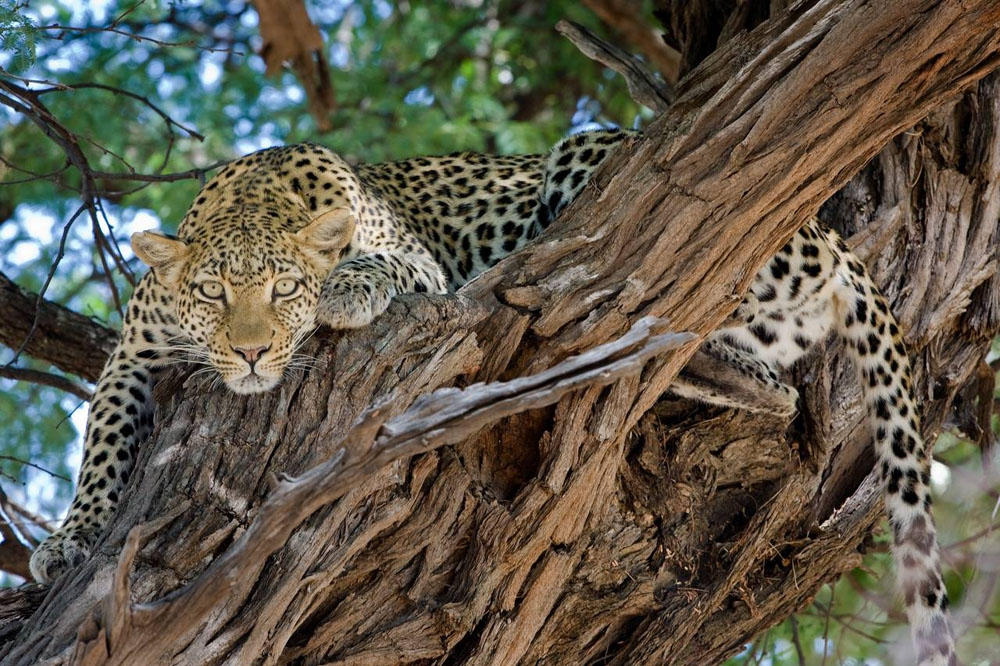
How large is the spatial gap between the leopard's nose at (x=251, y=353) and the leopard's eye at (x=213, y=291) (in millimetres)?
449

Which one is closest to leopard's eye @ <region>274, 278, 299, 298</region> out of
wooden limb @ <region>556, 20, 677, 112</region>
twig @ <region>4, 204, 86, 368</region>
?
twig @ <region>4, 204, 86, 368</region>

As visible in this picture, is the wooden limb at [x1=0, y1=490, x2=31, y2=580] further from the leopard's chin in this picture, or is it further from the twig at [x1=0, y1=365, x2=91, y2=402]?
the leopard's chin

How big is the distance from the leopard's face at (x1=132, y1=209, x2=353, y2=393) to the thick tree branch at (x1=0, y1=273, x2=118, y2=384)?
1.44 meters

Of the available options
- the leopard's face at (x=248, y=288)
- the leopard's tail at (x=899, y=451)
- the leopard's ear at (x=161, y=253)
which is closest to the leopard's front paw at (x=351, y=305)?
the leopard's face at (x=248, y=288)

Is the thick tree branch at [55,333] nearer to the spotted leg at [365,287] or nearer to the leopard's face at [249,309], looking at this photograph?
the leopard's face at [249,309]

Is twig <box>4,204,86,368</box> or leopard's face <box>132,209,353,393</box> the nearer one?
leopard's face <box>132,209,353,393</box>

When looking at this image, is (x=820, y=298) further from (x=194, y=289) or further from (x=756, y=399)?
(x=194, y=289)

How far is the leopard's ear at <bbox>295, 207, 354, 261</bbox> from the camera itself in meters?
5.32

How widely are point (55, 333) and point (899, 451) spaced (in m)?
4.47

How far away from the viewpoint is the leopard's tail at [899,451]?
535cm

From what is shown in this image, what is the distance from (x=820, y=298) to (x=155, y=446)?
3201 mm

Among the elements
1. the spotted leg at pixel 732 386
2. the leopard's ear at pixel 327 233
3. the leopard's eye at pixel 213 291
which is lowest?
the spotted leg at pixel 732 386

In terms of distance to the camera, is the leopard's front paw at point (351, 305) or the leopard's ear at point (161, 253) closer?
the leopard's front paw at point (351, 305)

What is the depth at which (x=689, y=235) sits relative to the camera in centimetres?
464
